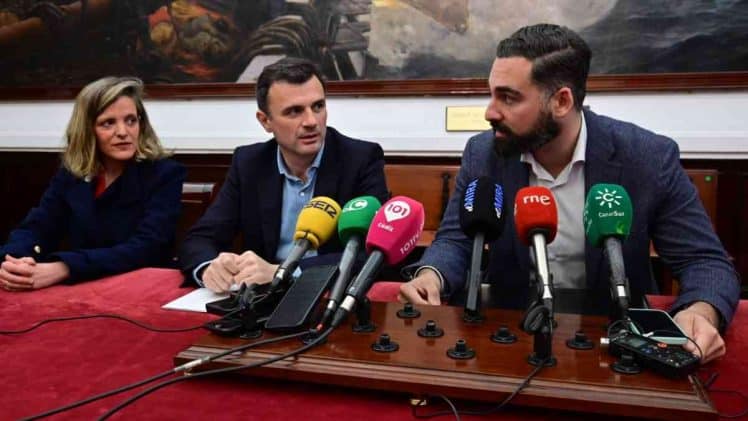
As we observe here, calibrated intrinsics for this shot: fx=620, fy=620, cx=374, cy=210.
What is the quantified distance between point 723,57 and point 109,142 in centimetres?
328

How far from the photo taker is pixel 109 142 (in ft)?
8.38

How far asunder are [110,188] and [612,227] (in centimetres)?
202

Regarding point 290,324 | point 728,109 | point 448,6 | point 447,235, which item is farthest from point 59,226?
point 728,109

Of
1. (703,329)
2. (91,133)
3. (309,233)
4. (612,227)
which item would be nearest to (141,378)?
(309,233)

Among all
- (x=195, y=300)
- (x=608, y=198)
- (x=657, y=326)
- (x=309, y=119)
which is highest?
(x=309, y=119)

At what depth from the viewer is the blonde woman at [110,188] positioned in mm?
2426

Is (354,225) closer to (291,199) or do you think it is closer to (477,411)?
(477,411)

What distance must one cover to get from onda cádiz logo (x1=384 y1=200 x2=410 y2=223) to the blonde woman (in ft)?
4.45

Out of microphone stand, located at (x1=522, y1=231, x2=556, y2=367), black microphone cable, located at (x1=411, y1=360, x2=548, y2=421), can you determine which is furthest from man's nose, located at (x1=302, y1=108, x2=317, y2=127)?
black microphone cable, located at (x1=411, y1=360, x2=548, y2=421)

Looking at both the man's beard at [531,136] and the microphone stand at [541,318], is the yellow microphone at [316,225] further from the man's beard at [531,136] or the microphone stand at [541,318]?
the man's beard at [531,136]

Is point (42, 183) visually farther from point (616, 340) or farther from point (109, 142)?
point (616, 340)

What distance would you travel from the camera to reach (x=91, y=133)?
2562 millimetres

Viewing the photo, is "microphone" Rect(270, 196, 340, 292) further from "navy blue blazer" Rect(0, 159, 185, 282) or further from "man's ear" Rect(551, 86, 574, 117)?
"navy blue blazer" Rect(0, 159, 185, 282)

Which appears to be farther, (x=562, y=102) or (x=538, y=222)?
(x=562, y=102)
